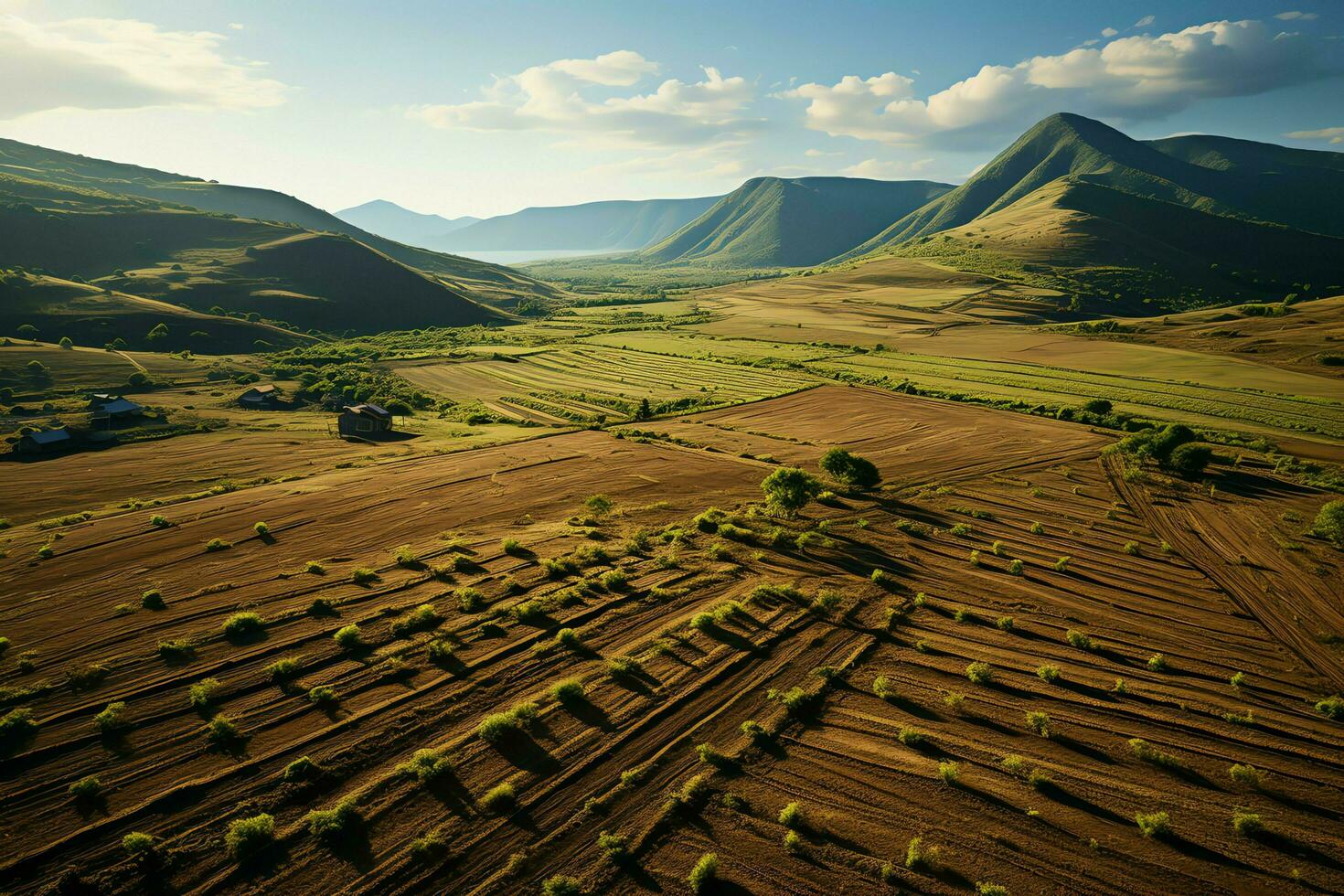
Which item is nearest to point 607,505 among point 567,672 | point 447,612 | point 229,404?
point 447,612

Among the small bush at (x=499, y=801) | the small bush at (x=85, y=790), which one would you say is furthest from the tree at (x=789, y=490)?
the small bush at (x=85, y=790)

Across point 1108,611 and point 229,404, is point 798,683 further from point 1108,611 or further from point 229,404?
point 229,404

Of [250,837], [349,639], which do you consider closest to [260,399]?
[349,639]

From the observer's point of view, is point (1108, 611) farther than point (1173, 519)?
No

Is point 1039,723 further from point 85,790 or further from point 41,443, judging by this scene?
point 41,443

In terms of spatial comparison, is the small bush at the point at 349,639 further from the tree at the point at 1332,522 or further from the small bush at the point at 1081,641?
the tree at the point at 1332,522
